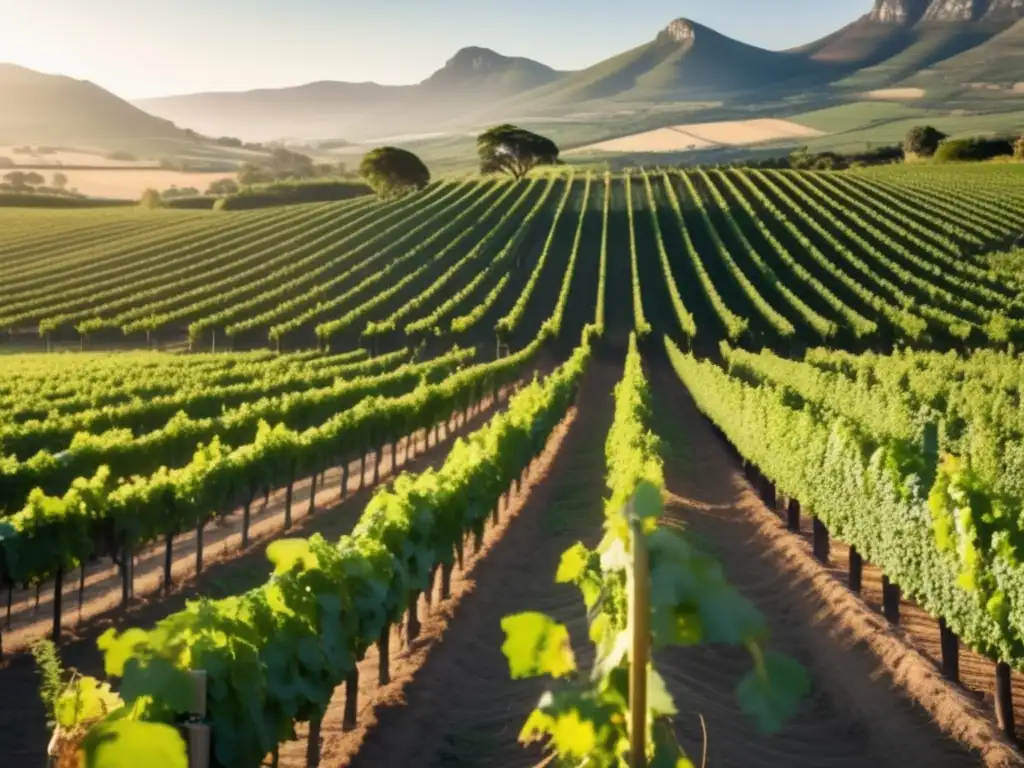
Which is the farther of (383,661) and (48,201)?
(48,201)

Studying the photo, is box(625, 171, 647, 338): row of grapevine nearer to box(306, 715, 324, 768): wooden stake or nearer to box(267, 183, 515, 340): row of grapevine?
box(267, 183, 515, 340): row of grapevine

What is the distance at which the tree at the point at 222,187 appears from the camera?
138450 millimetres

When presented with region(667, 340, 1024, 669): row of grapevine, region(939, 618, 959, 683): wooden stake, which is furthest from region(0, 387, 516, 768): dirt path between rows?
region(939, 618, 959, 683): wooden stake

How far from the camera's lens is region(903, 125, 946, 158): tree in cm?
13525

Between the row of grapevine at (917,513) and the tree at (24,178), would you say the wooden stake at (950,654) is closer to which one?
the row of grapevine at (917,513)

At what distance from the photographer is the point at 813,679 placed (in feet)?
41.3

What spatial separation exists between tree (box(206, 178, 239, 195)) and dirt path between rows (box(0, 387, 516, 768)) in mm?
116405

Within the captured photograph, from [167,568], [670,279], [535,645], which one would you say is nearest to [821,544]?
[167,568]

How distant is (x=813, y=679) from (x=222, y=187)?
14083 centimetres

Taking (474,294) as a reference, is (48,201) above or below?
above

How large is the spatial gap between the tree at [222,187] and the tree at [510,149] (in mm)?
33465

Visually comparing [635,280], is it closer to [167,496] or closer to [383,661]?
[167,496]

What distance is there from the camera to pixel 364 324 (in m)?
63.6

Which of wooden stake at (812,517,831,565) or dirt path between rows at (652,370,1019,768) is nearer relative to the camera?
dirt path between rows at (652,370,1019,768)
